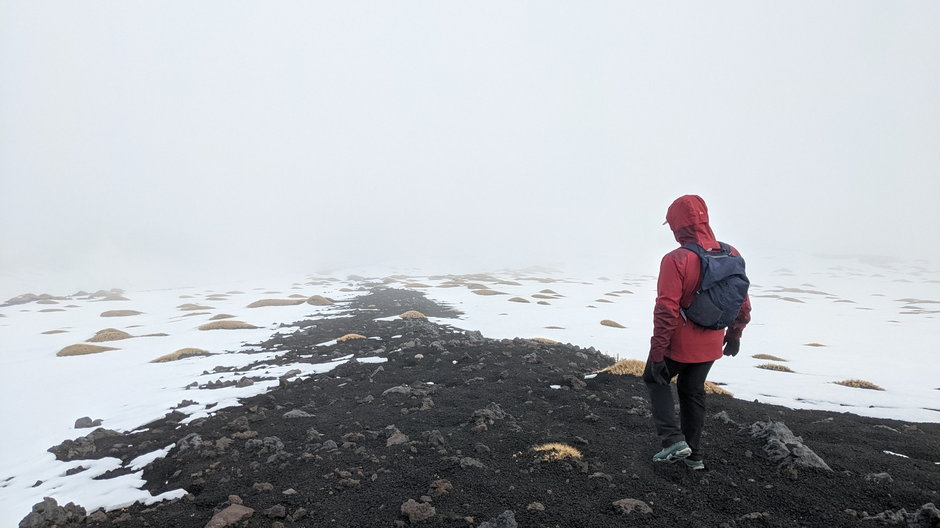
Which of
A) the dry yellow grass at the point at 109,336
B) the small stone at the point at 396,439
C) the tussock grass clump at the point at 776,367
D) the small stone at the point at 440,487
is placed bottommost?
the tussock grass clump at the point at 776,367

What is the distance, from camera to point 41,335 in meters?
25.2

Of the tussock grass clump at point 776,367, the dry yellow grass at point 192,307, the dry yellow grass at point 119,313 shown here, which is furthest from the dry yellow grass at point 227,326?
the tussock grass clump at point 776,367

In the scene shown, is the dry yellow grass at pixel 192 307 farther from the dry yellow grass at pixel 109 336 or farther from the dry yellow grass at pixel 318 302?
the dry yellow grass at pixel 109 336

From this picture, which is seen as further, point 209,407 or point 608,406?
point 209,407

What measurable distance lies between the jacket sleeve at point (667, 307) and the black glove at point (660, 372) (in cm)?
19

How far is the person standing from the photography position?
206 inches

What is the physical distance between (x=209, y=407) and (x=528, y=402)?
846 cm

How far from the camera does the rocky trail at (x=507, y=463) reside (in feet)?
16.3

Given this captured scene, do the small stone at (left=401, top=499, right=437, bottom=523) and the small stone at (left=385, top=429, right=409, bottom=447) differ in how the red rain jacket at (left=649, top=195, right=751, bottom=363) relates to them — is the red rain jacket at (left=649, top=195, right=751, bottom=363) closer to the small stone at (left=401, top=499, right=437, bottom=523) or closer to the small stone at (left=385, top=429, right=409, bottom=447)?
the small stone at (left=401, top=499, right=437, bottom=523)

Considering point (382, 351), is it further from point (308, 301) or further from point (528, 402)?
point (308, 301)

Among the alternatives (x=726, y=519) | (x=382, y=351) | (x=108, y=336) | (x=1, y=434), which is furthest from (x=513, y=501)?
(x=108, y=336)

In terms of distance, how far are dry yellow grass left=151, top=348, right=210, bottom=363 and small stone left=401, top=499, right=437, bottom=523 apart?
17.0 m

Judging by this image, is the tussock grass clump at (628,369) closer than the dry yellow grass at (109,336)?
Yes

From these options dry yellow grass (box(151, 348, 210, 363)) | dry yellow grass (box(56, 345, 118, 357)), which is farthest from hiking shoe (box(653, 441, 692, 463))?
dry yellow grass (box(56, 345, 118, 357))
